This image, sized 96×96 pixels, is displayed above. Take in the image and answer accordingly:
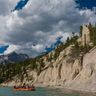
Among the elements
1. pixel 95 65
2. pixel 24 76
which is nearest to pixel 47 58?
pixel 24 76

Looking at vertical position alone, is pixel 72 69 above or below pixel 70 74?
above

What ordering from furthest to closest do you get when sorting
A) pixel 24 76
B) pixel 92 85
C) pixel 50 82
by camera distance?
1. pixel 24 76
2. pixel 50 82
3. pixel 92 85

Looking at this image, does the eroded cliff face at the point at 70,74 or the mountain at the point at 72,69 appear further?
the mountain at the point at 72,69

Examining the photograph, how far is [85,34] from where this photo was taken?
166 m

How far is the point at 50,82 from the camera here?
158875mm

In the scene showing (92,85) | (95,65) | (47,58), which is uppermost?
(47,58)

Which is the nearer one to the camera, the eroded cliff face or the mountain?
the eroded cliff face

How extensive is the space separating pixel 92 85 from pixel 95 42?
58.0 meters

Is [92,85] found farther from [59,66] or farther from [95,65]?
[59,66]

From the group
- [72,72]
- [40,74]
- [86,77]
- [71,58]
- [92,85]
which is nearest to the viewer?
[92,85]

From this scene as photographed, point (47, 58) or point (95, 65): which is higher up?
point (47, 58)

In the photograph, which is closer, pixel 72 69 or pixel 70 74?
pixel 70 74

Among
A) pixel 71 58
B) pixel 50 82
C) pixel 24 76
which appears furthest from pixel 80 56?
pixel 24 76

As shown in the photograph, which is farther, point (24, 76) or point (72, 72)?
point (24, 76)
